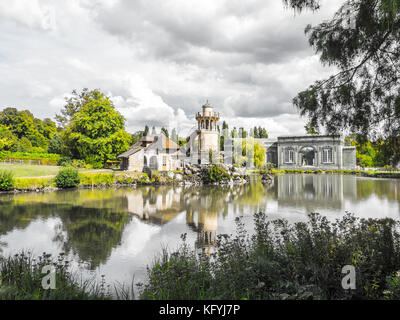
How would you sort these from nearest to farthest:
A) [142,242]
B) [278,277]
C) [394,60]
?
[278,277] → [394,60] → [142,242]

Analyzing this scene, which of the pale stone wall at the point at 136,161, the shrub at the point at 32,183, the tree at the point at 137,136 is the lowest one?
the shrub at the point at 32,183

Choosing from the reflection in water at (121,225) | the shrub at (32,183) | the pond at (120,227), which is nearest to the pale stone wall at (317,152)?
the pond at (120,227)

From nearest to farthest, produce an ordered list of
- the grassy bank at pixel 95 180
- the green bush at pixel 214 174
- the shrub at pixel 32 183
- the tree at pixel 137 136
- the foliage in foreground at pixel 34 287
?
the foliage in foreground at pixel 34 287 → the shrub at pixel 32 183 → the grassy bank at pixel 95 180 → the green bush at pixel 214 174 → the tree at pixel 137 136

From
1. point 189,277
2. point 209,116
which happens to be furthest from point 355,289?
point 209,116

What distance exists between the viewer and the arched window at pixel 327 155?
54884 mm

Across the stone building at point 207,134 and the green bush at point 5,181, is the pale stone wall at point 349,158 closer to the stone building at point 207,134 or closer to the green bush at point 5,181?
the stone building at point 207,134

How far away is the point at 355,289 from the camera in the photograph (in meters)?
3.34

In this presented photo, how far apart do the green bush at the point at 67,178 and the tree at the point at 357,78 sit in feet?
69.9

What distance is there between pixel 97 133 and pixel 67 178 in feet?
38.7

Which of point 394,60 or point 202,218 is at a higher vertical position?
point 394,60

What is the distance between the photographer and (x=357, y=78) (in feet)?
18.0

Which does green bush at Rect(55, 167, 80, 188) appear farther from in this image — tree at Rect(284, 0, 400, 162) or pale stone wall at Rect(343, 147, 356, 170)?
pale stone wall at Rect(343, 147, 356, 170)
